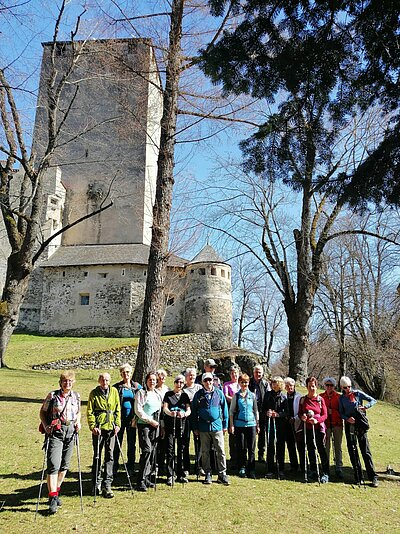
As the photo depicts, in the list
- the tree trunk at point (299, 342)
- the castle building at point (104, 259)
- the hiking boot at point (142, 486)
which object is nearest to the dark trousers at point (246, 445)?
the hiking boot at point (142, 486)

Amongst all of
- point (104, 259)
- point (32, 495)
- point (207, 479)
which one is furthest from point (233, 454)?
point (104, 259)

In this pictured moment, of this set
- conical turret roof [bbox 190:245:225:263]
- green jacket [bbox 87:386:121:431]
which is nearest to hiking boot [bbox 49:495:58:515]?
green jacket [bbox 87:386:121:431]

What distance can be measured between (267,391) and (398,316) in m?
15.4

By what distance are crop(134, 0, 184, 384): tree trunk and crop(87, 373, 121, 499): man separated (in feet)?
11.9

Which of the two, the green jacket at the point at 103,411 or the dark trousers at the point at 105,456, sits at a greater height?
the green jacket at the point at 103,411

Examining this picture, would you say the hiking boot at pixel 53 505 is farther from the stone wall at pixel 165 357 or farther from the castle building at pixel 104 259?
the castle building at pixel 104 259

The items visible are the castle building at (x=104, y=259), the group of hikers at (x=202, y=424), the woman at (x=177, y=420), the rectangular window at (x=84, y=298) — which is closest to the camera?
the group of hikers at (x=202, y=424)

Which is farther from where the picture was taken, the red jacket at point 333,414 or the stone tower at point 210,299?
the stone tower at point 210,299

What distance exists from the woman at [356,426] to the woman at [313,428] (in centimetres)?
33

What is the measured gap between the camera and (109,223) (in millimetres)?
33500

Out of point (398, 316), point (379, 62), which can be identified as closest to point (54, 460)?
point (379, 62)

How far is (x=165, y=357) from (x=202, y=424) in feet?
52.7

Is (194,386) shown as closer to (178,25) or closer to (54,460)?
(54,460)

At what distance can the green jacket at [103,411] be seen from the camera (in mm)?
4918
